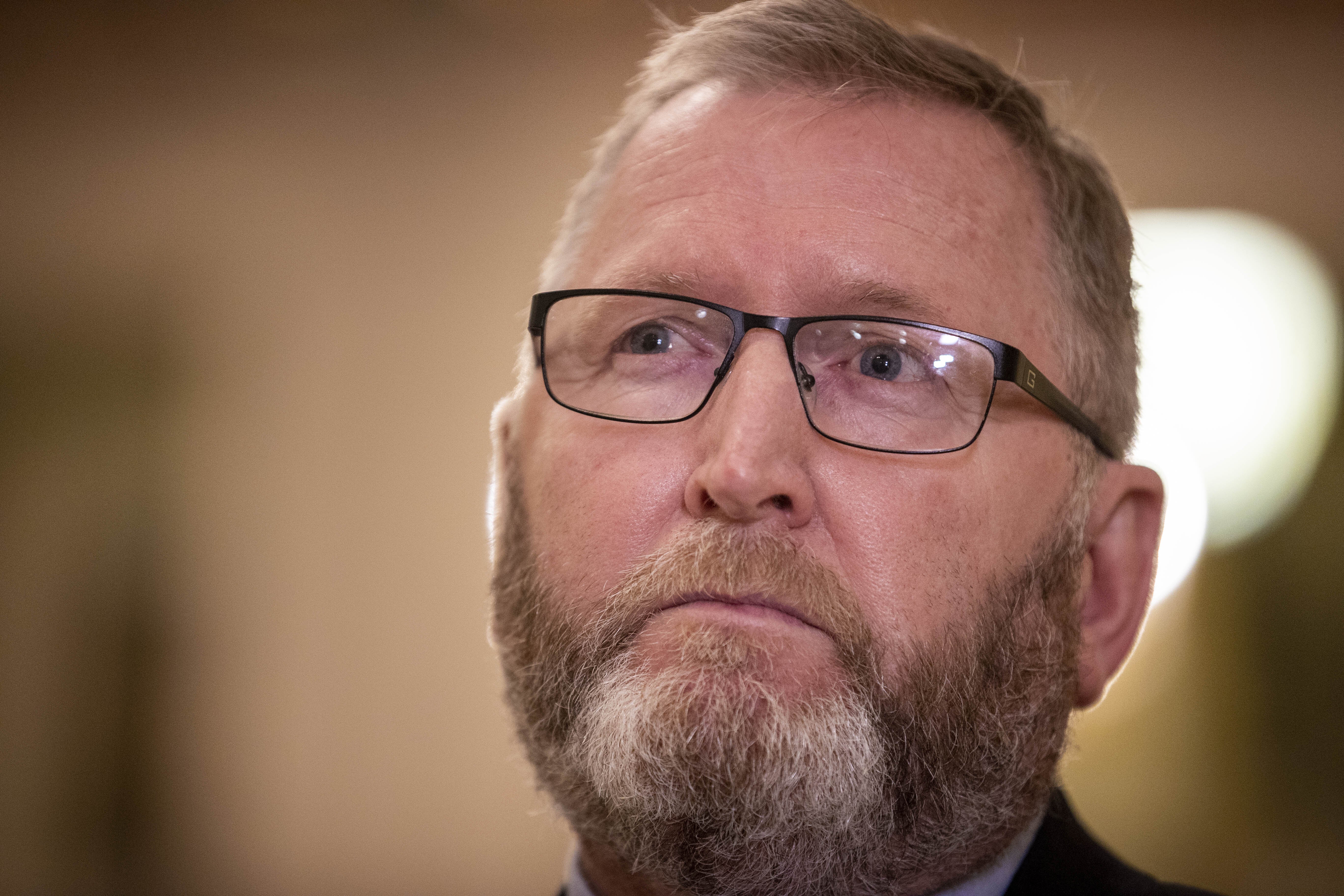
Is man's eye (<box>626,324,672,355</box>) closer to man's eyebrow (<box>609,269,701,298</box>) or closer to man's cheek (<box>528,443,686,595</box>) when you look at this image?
man's eyebrow (<box>609,269,701,298</box>)

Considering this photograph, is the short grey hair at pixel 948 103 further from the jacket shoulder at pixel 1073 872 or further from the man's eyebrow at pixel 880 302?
the jacket shoulder at pixel 1073 872

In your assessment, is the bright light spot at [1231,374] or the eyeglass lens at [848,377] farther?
the bright light spot at [1231,374]

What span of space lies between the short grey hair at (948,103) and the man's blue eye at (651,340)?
253 millimetres

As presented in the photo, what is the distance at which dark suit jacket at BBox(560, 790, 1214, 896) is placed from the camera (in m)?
1.27

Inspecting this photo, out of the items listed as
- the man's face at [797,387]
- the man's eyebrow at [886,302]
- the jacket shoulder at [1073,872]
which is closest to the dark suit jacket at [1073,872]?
the jacket shoulder at [1073,872]

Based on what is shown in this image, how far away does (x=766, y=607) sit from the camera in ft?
3.31

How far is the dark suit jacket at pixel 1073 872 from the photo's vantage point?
1.27 metres

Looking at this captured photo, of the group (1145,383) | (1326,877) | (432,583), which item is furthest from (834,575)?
(1326,877)

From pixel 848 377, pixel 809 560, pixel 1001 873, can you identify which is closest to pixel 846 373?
pixel 848 377

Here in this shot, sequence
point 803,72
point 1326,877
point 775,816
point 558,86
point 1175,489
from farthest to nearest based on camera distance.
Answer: point 558,86
point 1175,489
point 1326,877
point 803,72
point 775,816

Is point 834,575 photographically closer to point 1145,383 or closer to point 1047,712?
point 1047,712

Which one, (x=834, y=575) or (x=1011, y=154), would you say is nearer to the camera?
(x=834, y=575)

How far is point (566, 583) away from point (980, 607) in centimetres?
52

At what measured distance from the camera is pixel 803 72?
138 centimetres
